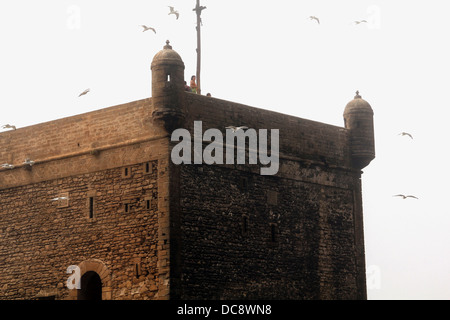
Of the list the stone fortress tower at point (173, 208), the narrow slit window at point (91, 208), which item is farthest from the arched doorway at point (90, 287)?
the narrow slit window at point (91, 208)

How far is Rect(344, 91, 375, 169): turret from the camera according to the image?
45.8 m

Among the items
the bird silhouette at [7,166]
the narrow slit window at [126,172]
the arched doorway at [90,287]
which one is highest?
the bird silhouette at [7,166]

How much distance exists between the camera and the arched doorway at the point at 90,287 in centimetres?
4188

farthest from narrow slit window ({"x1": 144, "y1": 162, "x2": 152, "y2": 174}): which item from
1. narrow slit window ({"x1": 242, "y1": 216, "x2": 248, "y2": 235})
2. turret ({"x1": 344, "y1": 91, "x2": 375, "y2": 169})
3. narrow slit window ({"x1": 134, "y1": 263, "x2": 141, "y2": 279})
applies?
turret ({"x1": 344, "y1": 91, "x2": 375, "y2": 169})

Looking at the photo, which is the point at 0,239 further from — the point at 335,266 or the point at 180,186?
the point at 335,266

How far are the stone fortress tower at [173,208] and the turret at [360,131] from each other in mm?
42

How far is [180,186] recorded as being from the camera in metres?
40.8

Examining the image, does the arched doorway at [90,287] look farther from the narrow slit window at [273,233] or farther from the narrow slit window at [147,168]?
the narrow slit window at [273,233]

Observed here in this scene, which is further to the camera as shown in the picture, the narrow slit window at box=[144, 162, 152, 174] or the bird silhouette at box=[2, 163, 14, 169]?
the bird silhouette at box=[2, 163, 14, 169]

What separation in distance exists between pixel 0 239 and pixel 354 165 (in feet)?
35.3

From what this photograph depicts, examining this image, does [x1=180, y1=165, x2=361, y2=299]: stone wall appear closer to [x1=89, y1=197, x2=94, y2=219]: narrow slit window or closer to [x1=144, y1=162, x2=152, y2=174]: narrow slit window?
[x1=144, y1=162, x2=152, y2=174]: narrow slit window

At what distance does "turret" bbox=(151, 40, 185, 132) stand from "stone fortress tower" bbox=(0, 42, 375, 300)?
4 centimetres
